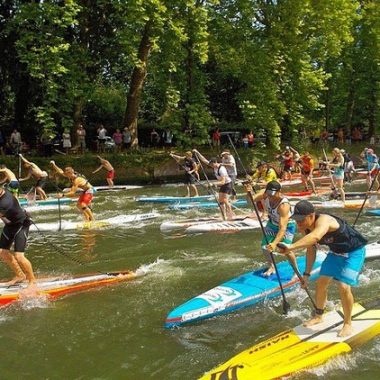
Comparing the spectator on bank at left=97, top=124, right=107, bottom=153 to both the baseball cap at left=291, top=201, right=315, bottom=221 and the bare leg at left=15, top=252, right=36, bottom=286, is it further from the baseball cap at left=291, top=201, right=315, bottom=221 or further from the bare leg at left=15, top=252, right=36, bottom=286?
the baseball cap at left=291, top=201, right=315, bottom=221

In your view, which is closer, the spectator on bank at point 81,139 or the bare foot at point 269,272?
the bare foot at point 269,272

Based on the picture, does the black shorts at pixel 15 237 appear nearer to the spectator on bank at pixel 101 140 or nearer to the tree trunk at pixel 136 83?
the tree trunk at pixel 136 83

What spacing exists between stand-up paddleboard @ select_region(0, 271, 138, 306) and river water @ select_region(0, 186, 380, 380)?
164 millimetres

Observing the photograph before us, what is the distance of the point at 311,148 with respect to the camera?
3475 cm

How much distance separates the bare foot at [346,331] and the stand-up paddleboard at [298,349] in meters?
0.05

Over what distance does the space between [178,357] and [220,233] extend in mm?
7326

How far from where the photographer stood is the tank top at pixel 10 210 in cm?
880

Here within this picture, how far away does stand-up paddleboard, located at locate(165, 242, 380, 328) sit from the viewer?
7.78 m

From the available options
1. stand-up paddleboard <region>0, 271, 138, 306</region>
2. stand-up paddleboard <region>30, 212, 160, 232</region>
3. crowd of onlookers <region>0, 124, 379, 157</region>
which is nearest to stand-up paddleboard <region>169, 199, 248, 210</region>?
stand-up paddleboard <region>30, 212, 160, 232</region>

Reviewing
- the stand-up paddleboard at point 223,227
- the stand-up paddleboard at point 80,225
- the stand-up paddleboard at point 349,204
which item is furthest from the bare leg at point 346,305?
the stand-up paddleboard at point 349,204

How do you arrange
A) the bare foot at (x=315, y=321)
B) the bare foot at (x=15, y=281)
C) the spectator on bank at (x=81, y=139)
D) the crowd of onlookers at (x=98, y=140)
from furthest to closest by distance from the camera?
the spectator on bank at (x=81, y=139)
the crowd of onlookers at (x=98, y=140)
the bare foot at (x=15, y=281)
the bare foot at (x=315, y=321)

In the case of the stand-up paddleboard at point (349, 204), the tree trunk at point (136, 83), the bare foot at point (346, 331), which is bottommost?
the stand-up paddleboard at point (349, 204)

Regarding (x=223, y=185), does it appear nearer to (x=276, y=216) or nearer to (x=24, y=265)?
(x=276, y=216)

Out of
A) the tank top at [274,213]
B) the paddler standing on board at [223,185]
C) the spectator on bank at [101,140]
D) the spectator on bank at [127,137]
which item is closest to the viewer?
the tank top at [274,213]
